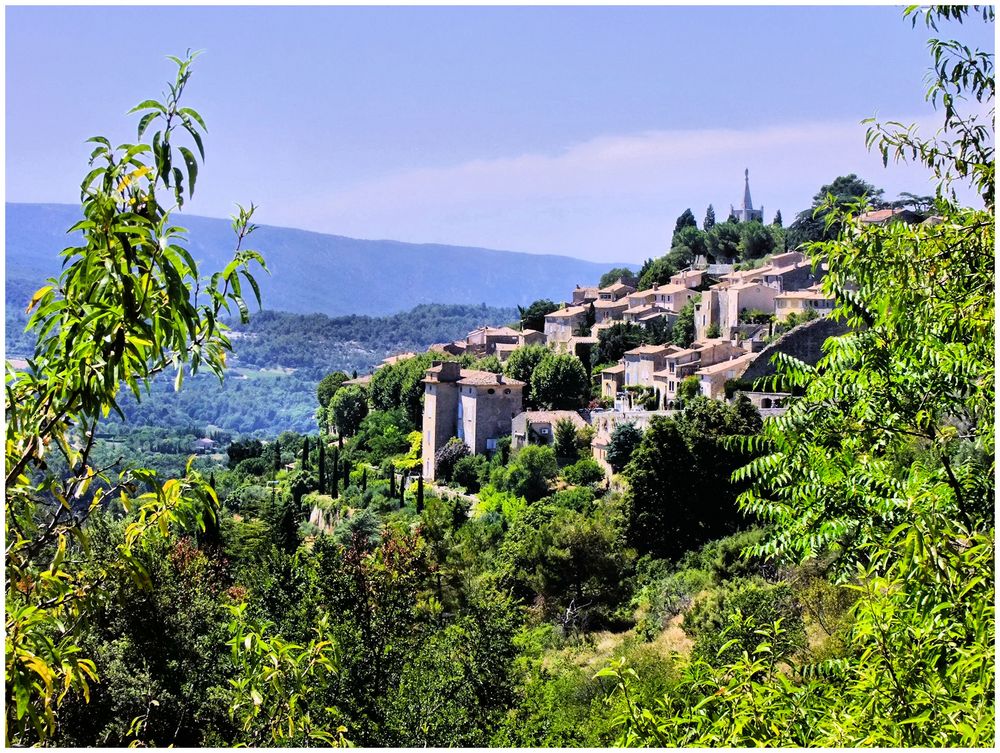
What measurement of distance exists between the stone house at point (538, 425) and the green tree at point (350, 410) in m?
13.8

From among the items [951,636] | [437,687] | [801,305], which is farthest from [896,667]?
[801,305]

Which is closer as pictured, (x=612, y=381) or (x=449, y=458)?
(x=449, y=458)

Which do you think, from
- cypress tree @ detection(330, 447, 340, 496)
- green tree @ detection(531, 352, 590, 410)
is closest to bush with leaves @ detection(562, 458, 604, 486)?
green tree @ detection(531, 352, 590, 410)

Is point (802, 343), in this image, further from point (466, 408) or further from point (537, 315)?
point (537, 315)

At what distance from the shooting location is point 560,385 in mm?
37688

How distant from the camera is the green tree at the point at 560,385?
3753 centimetres

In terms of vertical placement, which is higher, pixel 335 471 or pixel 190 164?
pixel 190 164

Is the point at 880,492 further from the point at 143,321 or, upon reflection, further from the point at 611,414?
the point at 611,414

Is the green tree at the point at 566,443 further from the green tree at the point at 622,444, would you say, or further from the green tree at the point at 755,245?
the green tree at the point at 755,245

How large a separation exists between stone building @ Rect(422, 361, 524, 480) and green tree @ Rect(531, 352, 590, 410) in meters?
1.05

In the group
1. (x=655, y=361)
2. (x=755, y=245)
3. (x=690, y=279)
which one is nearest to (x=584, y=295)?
(x=755, y=245)

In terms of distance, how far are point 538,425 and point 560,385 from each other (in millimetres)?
3785

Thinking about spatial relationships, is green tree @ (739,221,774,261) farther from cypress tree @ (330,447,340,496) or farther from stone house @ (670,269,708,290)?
cypress tree @ (330,447,340,496)

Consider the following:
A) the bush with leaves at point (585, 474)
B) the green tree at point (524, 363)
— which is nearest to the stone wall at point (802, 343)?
the bush with leaves at point (585, 474)
